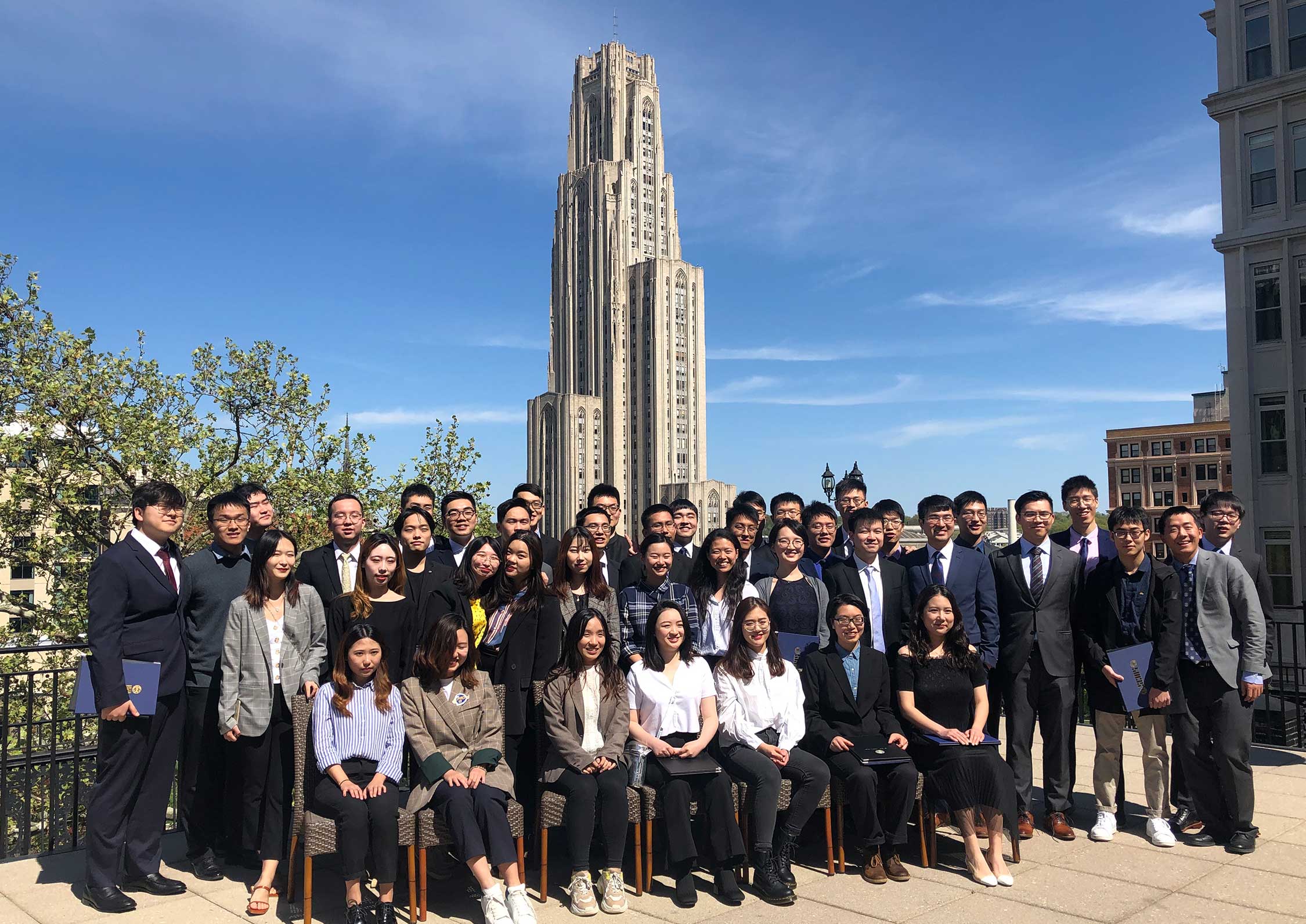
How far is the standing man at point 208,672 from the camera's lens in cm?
523

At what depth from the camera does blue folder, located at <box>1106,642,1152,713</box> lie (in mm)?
5664

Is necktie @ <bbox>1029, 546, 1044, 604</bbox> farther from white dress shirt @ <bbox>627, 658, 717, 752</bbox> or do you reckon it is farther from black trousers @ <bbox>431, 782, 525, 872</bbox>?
black trousers @ <bbox>431, 782, 525, 872</bbox>

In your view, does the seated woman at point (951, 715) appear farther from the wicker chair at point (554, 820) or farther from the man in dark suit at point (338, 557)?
the man in dark suit at point (338, 557)

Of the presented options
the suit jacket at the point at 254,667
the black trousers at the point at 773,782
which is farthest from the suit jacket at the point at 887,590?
the suit jacket at the point at 254,667

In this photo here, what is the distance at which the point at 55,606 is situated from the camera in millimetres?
16844

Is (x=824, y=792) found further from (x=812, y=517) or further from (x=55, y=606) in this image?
(x=55, y=606)

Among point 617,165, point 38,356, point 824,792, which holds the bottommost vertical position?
point 824,792

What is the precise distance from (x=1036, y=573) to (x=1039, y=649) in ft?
1.56

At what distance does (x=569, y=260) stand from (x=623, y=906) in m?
131

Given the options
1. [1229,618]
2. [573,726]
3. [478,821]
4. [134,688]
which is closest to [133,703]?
[134,688]

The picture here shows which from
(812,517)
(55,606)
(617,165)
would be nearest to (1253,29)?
(812,517)

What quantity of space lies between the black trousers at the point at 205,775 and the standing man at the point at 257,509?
0.97 m

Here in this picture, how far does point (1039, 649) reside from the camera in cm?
598

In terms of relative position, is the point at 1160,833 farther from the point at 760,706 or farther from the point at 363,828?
the point at 363,828
